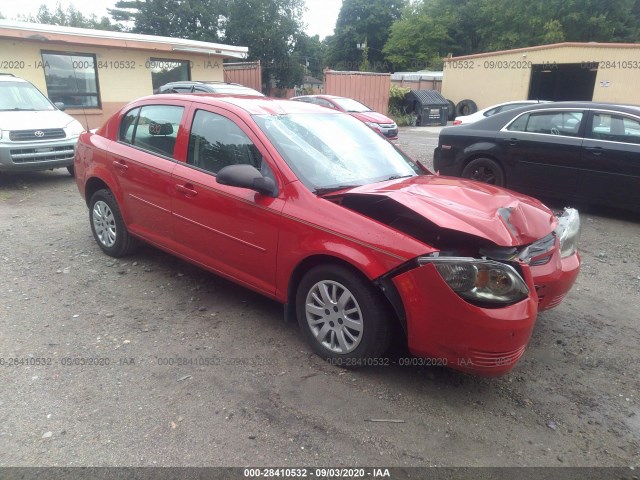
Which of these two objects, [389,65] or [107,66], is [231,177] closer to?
[107,66]

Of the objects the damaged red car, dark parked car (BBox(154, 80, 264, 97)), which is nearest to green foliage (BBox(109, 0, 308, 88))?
dark parked car (BBox(154, 80, 264, 97))

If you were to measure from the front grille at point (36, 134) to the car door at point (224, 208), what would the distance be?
554 cm

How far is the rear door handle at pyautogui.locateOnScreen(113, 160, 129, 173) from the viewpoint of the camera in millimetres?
4531

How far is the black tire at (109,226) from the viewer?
15.9 ft

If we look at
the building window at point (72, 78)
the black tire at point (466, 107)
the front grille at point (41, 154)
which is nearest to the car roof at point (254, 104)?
the front grille at point (41, 154)

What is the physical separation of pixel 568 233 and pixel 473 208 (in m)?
0.97

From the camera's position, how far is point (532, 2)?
1468 inches

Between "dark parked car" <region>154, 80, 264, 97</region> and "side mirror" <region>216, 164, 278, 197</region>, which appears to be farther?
"dark parked car" <region>154, 80, 264, 97</region>

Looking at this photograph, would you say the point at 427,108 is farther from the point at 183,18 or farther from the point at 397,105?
the point at 183,18

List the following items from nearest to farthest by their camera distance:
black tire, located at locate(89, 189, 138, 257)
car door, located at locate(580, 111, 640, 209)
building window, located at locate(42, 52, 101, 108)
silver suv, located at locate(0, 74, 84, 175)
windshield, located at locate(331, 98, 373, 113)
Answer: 1. black tire, located at locate(89, 189, 138, 257)
2. car door, located at locate(580, 111, 640, 209)
3. silver suv, located at locate(0, 74, 84, 175)
4. building window, located at locate(42, 52, 101, 108)
5. windshield, located at locate(331, 98, 373, 113)

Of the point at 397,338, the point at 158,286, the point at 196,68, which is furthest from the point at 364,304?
the point at 196,68

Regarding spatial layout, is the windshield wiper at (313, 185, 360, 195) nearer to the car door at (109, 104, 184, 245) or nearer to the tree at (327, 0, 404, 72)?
the car door at (109, 104, 184, 245)

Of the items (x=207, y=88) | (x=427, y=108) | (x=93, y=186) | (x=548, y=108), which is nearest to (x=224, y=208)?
(x=93, y=186)

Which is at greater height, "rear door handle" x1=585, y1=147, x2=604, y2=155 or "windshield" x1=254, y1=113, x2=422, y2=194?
"windshield" x1=254, y1=113, x2=422, y2=194
